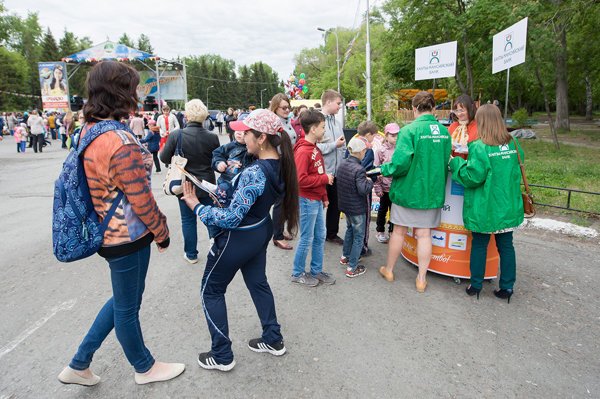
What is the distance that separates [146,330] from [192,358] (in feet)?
2.05

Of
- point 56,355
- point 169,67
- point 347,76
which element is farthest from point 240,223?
point 347,76

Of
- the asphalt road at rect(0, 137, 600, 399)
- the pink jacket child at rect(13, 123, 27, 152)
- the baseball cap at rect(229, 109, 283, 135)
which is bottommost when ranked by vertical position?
the asphalt road at rect(0, 137, 600, 399)

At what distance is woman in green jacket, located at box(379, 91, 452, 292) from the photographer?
3934mm

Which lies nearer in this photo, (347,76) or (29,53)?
(347,76)

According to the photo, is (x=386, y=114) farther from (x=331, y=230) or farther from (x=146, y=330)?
(x=146, y=330)

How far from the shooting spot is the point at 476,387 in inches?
105

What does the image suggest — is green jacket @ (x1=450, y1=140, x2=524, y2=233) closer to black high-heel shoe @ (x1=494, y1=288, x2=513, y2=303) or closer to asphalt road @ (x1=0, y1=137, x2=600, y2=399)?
black high-heel shoe @ (x1=494, y1=288, x2=513, y2=303)

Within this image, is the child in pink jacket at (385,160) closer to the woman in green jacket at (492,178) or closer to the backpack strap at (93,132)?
the woman in green jacket at (492,178)

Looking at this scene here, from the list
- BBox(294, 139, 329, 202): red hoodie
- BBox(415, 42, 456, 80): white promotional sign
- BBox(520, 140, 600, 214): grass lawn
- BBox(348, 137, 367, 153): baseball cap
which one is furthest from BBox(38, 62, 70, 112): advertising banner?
BBox(348, 137, 367, 153): baseball cap

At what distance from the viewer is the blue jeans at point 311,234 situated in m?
4.10

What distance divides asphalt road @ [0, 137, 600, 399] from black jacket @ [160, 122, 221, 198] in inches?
46.8

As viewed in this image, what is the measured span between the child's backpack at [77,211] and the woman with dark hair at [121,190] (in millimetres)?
24

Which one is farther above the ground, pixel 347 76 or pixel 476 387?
pixel 347 76

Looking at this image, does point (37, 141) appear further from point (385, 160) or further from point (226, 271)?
point (226, 271)
